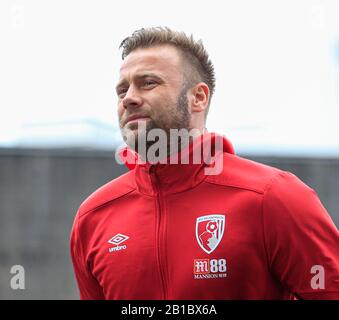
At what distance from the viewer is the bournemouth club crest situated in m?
2.17

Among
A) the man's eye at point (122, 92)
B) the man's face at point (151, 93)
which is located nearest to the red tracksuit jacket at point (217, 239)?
the man's face at point (151, 93)

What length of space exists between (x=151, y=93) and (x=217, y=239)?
0.60m

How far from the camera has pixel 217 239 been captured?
2.17 m

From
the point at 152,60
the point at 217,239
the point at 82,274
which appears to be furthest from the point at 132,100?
the point at 82,274

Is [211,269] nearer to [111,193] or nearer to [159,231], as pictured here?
[159,231]

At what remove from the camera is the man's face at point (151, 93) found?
2299mm

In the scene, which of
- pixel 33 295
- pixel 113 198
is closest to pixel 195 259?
pixel 113 198

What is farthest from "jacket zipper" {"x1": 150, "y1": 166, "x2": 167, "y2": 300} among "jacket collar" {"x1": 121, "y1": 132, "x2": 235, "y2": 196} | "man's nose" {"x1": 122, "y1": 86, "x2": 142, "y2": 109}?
"man's nose" {"x1": 122, "y1": 86, "x2": 142, "y2": 109}

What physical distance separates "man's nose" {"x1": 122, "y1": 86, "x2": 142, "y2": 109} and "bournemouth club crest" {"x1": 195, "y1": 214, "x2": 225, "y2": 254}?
48cm

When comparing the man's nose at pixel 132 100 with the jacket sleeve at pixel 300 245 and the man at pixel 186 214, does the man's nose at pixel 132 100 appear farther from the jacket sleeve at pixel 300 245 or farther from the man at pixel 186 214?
the jacket sleeve at pixel 300 245

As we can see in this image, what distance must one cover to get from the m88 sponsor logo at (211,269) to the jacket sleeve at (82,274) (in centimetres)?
50
